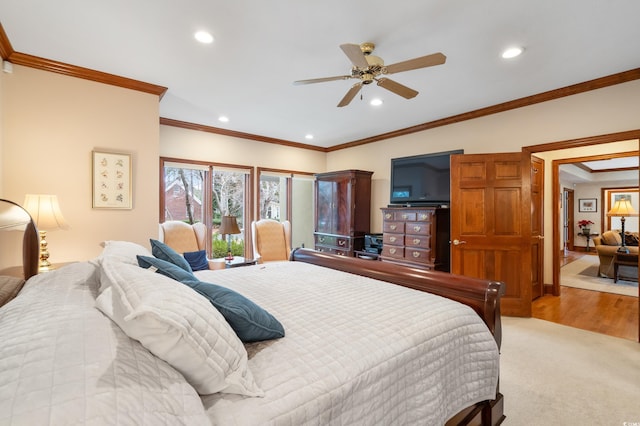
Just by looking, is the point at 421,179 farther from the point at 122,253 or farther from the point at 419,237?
the point at 122,253

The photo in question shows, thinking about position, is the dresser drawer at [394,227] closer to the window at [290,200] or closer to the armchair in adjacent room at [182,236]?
the window at [290,200]

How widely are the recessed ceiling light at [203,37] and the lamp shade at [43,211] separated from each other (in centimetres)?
186

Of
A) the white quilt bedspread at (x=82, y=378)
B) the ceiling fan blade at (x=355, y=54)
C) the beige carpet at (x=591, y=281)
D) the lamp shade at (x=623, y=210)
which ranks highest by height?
the ceiling fan blade at (x=355, y=54)

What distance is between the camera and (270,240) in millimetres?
4621

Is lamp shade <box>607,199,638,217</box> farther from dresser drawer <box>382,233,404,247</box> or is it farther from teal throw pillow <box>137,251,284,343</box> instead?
teal throw pillow <box>137,251,284,343</box>

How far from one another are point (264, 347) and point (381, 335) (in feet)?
1.57

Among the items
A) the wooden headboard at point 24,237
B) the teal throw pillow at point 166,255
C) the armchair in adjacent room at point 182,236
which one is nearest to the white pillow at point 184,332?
the teal throw pillow at point 166,255

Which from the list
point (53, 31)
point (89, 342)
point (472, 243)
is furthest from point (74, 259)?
point (472, 243)

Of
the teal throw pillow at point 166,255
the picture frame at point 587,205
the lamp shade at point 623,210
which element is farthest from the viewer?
the picture frame at point 587,205

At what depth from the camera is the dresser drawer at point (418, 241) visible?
13.5 feet

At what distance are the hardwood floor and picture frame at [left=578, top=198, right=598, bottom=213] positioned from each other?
6.03 metres

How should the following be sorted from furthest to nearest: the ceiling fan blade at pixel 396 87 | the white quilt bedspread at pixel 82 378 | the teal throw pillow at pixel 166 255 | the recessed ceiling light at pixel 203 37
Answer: the ceiling fan blade at pixel 396 87 → the recessed ceiling light at pixel 203 37 → the teal throw pillow at pixel 166 255 → the white quilt bedspread at pixel 82 378

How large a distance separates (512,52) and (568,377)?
2.75 meters

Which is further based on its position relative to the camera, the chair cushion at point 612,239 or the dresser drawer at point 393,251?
the chair cushion at point 612,239
